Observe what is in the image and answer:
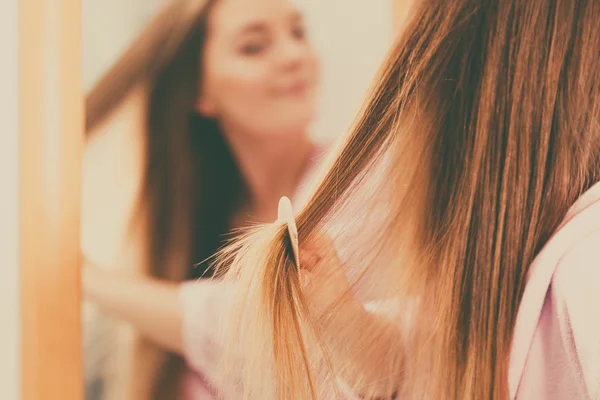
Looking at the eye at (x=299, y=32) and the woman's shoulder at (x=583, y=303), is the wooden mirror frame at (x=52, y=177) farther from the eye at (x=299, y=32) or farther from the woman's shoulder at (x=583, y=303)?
the woman's shoulder at (x=583, y=303)

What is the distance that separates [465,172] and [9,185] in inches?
18.6

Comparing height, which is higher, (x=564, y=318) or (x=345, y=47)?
(x=345, y=47)

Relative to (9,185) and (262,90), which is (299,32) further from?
(9,185)

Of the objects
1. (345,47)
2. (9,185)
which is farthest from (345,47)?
(9,185)

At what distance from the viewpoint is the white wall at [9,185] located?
0.58 m

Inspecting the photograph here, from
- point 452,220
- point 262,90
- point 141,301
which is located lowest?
point 141,301

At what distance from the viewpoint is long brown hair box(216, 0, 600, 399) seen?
46cm

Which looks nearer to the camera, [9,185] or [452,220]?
[452,220]

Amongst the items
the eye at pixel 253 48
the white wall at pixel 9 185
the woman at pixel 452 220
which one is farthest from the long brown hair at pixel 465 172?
the white wall at pixel 9 185

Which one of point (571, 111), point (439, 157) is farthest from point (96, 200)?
point (571, 111)

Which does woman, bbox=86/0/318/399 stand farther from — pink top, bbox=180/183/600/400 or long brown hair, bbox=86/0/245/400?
pink top, bbox=180/183/600/400

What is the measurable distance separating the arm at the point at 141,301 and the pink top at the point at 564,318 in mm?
321

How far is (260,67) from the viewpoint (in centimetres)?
51

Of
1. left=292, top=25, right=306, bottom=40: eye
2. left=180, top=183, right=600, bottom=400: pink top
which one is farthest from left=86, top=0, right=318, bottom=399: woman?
left=180, top=183, right=600, bottom=400: pink top
